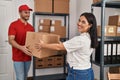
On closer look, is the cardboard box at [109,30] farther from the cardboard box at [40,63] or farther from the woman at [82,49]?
the cardboard box at [40,63]

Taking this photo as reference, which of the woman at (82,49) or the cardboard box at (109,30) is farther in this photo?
the cardboard box at (109,30)

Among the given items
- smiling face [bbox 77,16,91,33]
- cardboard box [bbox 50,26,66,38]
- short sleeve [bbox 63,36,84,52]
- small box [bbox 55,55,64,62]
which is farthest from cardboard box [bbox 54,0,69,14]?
short sleeve [bbox 63,36,84,52]

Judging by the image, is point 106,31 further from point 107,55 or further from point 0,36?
point 0,36

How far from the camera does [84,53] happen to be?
1.79 m

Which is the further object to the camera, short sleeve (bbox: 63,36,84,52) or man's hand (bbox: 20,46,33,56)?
man's hand (bbox: 20,46,33,56)

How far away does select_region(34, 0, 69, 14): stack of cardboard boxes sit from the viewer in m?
3.97

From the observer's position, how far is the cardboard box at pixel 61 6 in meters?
4.10

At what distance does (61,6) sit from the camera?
164 inches

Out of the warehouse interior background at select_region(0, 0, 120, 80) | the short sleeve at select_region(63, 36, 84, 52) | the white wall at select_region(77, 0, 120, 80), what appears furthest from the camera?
the warehouse interior background at select_region(0, 0, 120, 80)

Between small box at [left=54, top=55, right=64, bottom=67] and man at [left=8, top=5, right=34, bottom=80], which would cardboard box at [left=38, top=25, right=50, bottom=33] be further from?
A: man at [left=8, top=5, right=34, bottom=80]

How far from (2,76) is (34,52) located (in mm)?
2141

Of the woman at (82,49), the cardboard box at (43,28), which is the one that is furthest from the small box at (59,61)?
the woman at (82,49)

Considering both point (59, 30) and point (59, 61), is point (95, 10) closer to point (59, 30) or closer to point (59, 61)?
point (59, 30)

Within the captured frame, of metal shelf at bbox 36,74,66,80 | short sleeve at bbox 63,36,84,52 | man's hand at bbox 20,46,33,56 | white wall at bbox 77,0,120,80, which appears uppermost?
white wall at bbox 77,0,120,80
